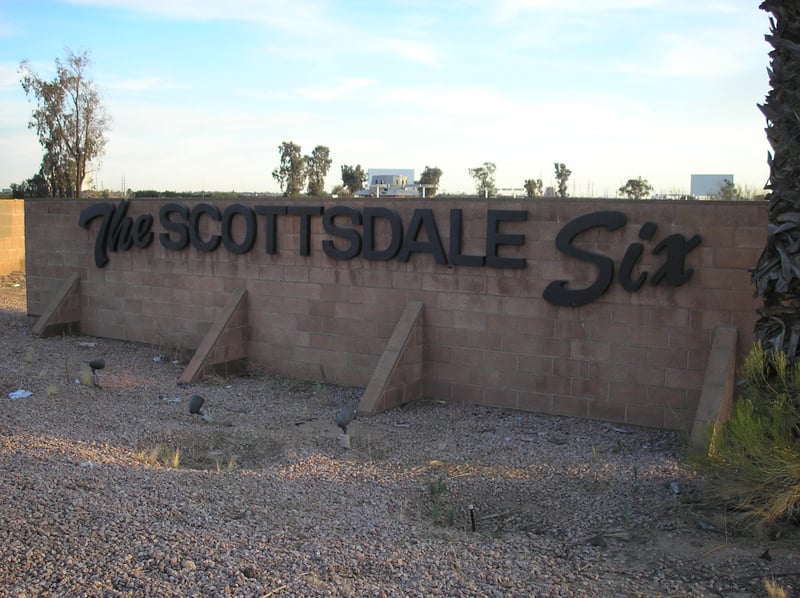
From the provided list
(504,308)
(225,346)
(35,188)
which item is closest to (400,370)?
(504,308)

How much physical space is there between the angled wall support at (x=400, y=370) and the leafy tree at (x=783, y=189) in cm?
486

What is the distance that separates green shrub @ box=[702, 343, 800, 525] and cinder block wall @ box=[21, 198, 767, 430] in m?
2.74

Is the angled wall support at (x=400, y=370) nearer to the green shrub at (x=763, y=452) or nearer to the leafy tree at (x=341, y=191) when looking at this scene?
the green shrub at (x=763, y=452)

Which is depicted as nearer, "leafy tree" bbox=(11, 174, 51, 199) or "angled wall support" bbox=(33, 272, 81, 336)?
"angled wall support" bbox=(33, 272, 81, 336)

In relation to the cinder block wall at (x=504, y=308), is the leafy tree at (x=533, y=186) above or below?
above

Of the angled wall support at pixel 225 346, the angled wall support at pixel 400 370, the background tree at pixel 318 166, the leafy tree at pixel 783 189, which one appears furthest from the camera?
A: the background tree at pixel 318 166

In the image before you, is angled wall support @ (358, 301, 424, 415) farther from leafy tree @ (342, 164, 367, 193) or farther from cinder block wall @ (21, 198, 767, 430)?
leafy tree @ (342, 164, 367, 193)

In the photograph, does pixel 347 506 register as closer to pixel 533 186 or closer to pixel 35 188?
pixel 533 186

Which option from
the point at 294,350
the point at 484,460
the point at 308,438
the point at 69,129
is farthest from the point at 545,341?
the point at 69,129

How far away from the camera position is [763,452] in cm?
588

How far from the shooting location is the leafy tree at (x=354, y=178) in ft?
113

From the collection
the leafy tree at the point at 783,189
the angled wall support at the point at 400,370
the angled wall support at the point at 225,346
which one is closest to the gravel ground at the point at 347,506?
the angled wall support at the point at 400,370

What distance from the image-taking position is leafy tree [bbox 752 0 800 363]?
6.34 m

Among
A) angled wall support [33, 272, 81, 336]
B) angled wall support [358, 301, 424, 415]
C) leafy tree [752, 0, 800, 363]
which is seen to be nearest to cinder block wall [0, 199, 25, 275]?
angled wall support [33, 272, 81, 336]
